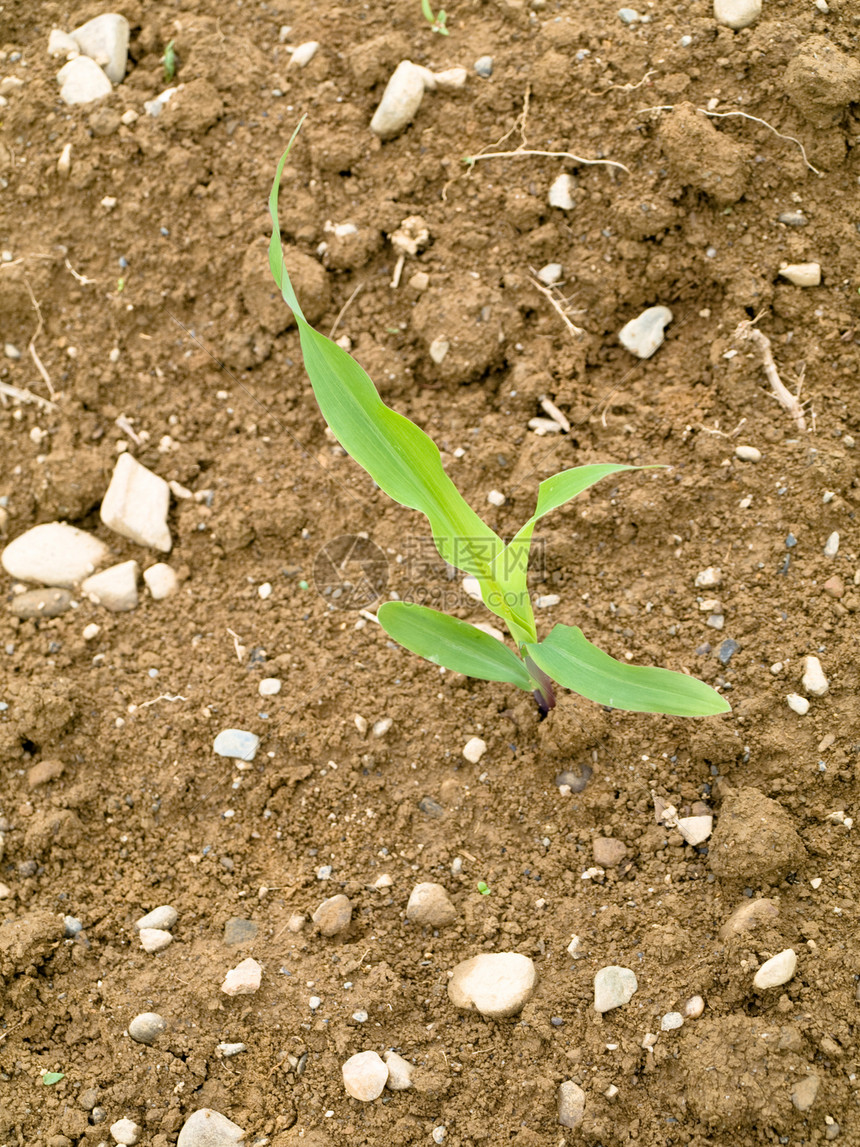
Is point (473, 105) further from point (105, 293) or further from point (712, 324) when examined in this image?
point (105, 293)

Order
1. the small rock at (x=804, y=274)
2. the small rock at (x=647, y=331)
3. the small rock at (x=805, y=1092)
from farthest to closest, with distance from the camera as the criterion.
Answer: the small rock at (x=647, y=331) → the small rock at (x=804, y=274) → the small rock at (x=805, y=1092)

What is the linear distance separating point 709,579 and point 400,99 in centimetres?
Result: 123

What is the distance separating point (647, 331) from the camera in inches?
68.3

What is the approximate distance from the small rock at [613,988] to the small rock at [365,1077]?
328 mm

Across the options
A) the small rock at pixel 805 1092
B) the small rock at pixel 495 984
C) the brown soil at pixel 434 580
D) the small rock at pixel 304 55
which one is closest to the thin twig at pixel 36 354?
the brown soil at pixel 434 580

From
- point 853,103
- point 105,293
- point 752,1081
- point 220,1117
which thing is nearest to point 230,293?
point 105,293

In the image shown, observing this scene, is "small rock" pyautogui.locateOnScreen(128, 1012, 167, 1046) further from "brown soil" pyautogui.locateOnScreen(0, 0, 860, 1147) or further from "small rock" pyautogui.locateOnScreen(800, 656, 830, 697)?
"small rock" pyautogui.locateOnScreen(800, 656, 830, 697)

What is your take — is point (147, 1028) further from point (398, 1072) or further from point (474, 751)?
point (474, 751)

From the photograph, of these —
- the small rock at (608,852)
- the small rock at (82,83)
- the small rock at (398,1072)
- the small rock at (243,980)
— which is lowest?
the small rock at (608,852)

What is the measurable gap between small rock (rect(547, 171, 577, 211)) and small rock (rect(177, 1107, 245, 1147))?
1.75m

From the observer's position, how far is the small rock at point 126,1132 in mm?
1226

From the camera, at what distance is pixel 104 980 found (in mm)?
1368

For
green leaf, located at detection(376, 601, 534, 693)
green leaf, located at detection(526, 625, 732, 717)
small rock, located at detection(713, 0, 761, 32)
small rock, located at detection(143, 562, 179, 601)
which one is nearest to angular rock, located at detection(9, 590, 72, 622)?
small rock, located at detection(143, 562, 179, 601)

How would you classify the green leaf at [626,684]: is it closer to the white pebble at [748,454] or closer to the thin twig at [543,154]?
the white pebble at [748,454]
